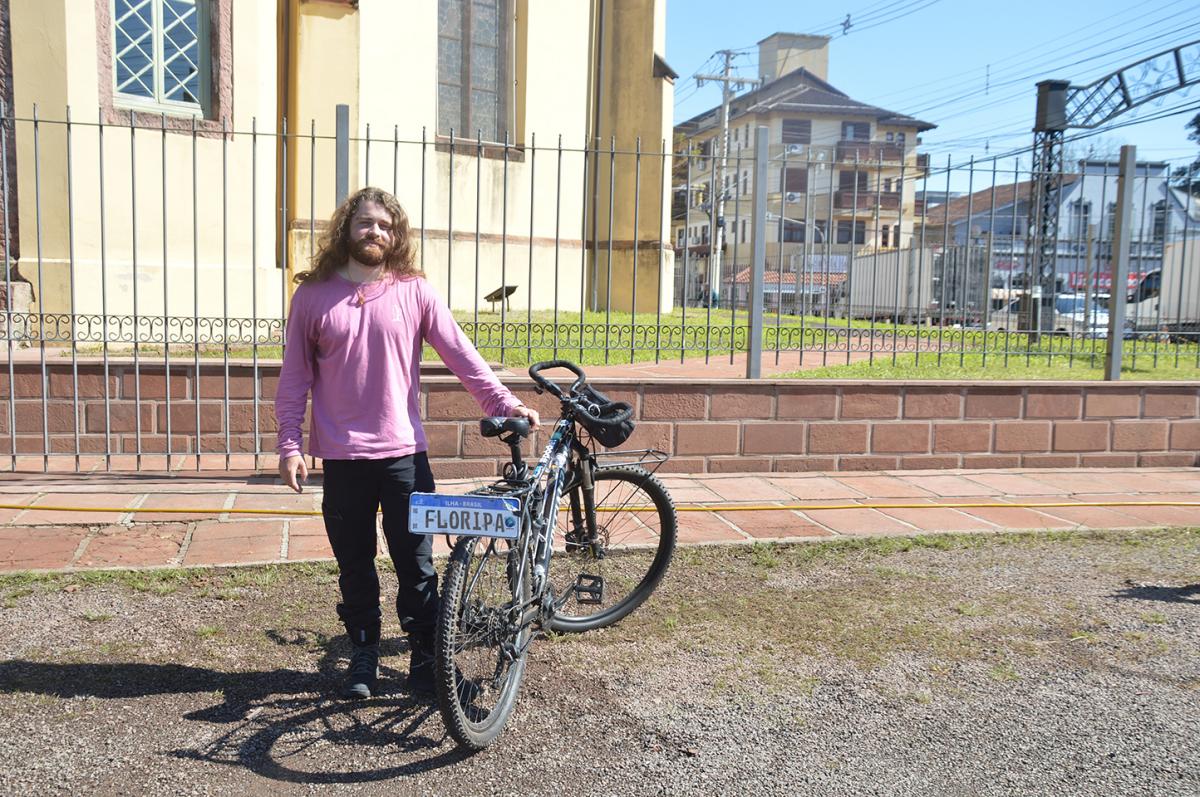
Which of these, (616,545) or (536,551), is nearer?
(536,551)

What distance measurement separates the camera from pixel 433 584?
3.79 m

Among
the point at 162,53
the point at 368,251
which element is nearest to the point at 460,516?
the point at 368,251

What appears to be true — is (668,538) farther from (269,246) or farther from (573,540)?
(269,246)

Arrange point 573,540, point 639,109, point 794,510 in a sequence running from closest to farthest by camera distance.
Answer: point 573,540 → point 794,510 → point 639,109

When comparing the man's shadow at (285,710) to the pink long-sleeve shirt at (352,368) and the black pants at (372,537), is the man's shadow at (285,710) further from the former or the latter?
the pink long-sleeve shirt at (352,368)

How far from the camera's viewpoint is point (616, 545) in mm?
4645

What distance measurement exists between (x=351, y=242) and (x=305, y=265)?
9.52m

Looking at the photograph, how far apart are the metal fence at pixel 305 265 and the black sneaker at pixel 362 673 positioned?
329 cm

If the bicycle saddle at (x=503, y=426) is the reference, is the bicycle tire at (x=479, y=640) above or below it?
below

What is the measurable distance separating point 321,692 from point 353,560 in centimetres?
52

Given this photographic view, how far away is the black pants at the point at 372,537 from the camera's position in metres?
3.69

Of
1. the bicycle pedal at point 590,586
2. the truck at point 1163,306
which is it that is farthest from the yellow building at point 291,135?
the truck at point 1163,306

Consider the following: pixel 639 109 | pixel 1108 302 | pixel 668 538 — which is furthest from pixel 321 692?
pixel 639 109

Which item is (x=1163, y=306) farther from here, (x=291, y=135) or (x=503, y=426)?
(x=503, y=426)
